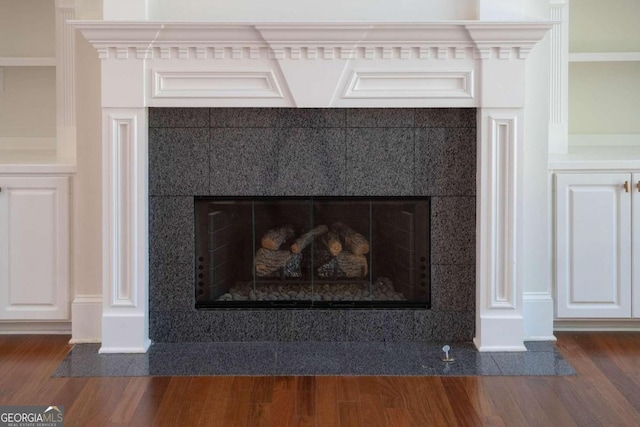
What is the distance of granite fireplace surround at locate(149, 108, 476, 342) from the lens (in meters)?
3.63

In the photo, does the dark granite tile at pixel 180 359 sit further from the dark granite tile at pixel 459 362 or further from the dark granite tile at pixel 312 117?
the dark granite tile at pixel 312 117

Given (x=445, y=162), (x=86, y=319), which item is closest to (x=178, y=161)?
(x=86, y=319)

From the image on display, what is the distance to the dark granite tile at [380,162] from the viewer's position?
143 inches

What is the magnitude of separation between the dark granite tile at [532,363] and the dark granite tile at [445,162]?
0.70 metres

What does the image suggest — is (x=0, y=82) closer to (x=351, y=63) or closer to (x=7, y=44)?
(x=7, y=44)

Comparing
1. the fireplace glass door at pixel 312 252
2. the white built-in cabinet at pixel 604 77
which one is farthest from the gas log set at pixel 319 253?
the white built-in cabinet at pixel 604 77

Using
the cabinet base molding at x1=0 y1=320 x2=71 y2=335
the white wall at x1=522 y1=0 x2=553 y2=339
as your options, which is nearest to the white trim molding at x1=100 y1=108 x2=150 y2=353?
the cabinet base molding at x1=0 y1=320 x2=71 y2=335

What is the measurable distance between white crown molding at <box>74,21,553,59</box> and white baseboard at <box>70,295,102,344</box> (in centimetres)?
106

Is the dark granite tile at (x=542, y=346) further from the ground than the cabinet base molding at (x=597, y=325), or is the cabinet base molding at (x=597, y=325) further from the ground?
the cabinet base molding at (x=597, y=325)

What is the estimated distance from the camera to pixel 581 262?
12.4 feet

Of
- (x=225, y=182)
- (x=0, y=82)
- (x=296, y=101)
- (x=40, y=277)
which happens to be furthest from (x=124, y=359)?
(x=0, y=82)

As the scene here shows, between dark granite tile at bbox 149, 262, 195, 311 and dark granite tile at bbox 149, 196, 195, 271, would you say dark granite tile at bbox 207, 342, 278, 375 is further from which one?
dark granite tile at bbox 149, 196, 195, 271

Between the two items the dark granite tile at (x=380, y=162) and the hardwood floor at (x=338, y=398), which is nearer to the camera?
the hardwood floor at (x=338, y=398)

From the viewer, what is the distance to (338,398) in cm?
302
